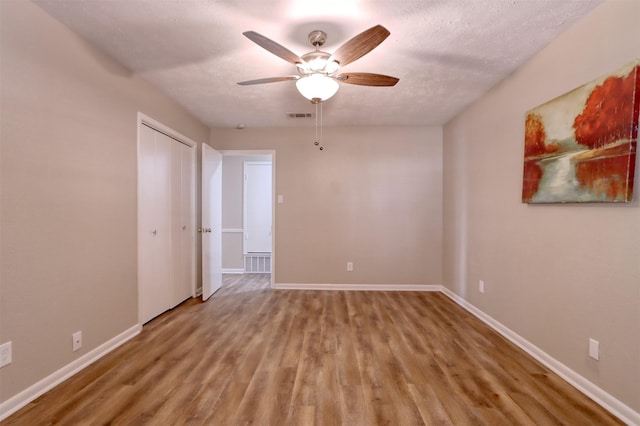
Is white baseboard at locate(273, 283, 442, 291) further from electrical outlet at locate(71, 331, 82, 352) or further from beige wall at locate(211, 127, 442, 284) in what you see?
electrical outlet at locate(71, 331, 82, 352)

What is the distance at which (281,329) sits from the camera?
2.65 meters

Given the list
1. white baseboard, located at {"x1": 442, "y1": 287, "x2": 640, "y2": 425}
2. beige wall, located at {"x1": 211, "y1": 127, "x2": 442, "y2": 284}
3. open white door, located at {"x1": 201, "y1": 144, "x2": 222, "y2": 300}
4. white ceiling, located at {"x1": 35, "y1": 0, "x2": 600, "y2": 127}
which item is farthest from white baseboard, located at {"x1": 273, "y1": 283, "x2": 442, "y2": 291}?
white ceiling, located at {"x1": 35, "y1": 0, "x2": 600, "y2": 127}

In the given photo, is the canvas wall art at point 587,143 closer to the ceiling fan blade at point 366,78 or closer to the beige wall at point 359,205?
the ceiling fan blade at point 366,78

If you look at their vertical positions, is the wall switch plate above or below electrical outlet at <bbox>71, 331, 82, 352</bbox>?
above

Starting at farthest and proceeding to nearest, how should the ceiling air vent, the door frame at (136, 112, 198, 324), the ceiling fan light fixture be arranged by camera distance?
the ceiling air vent
the door frame at (136, 112, 198, 324)
the ceiling fan light fixture

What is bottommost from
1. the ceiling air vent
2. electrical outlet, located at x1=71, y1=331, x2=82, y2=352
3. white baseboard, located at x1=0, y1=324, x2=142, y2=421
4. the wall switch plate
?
white baseboard, located at x1=0, y1=324, x2=142, y2=421

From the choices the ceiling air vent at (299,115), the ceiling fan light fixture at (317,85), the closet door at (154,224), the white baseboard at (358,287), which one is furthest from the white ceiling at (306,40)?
the white baseboard at (358,287)

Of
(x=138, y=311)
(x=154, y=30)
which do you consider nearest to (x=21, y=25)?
(x=154, y=30)

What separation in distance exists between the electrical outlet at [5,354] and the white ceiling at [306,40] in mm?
2037

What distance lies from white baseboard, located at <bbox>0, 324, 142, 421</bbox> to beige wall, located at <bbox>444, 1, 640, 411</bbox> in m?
3.46

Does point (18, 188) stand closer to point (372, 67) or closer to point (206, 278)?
point (206, 278)

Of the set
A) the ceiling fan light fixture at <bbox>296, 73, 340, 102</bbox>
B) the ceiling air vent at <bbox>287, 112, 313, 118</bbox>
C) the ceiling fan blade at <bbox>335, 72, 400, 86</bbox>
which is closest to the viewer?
the ceiling fan light fixture at <bbox>296, 73, 340, 102</bbox>

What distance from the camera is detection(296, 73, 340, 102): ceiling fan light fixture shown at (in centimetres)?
182

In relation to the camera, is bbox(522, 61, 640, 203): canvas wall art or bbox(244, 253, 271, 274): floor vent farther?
bbox(244, 253, 271, 274): floor vent
